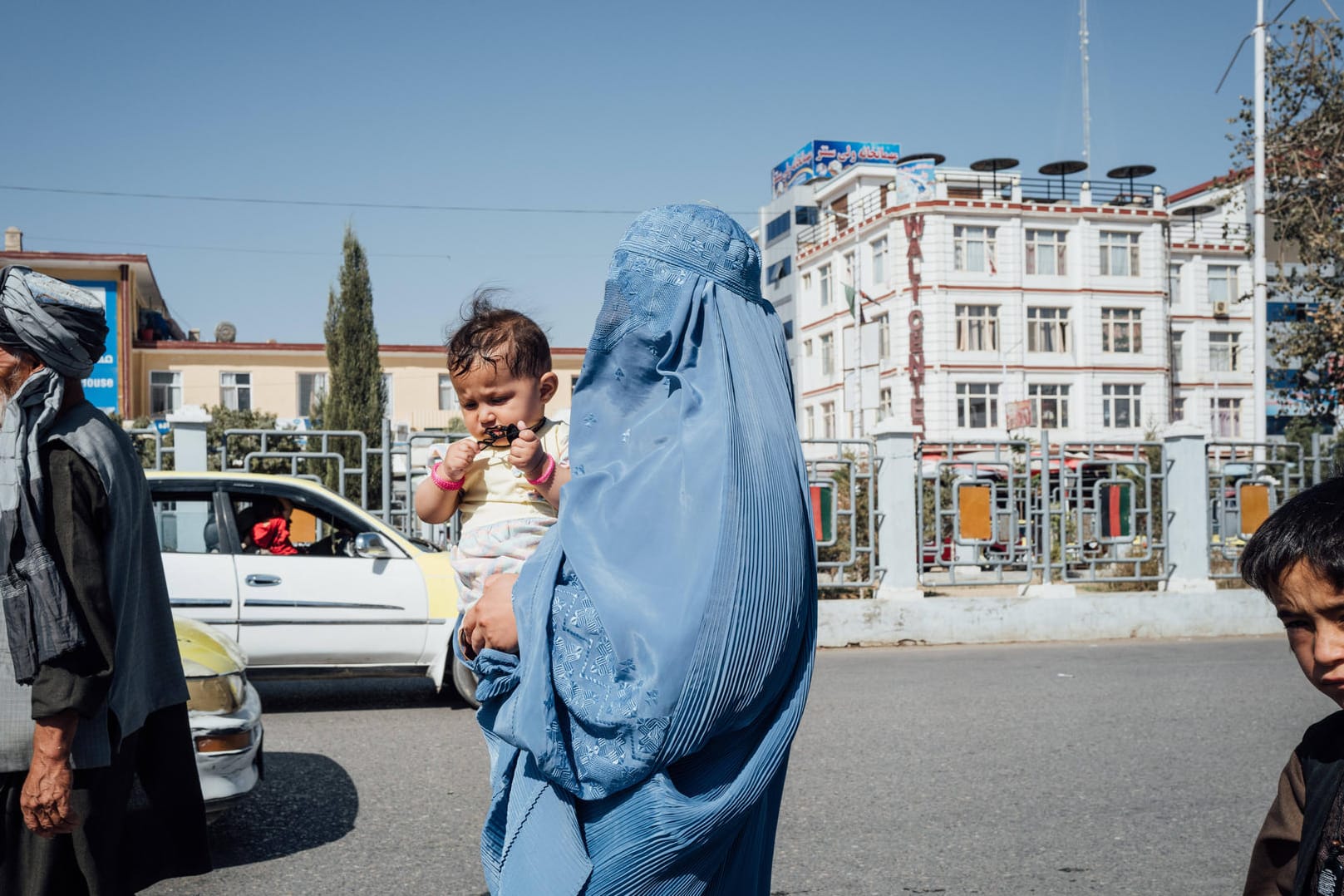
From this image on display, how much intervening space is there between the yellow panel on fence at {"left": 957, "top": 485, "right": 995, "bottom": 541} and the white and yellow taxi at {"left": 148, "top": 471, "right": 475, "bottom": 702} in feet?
20.1

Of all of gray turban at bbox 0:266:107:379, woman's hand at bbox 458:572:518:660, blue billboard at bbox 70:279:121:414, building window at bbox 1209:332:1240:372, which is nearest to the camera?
woman's hand at bbox 458:572:518:660

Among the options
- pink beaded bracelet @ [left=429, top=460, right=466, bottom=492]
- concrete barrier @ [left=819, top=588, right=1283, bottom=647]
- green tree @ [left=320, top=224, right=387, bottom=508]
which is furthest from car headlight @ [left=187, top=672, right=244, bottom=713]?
green tree @ [left=320, top=224, right=387, bottom=508]

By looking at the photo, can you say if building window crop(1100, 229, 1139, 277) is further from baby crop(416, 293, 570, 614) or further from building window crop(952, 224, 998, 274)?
baby crop(416, 293, 570, 614)

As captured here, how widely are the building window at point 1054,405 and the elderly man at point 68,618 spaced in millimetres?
54998

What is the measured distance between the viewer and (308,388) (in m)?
46.2

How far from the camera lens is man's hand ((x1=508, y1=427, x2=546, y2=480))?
247 cm

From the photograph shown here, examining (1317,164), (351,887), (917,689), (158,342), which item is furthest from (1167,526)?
(158,342)

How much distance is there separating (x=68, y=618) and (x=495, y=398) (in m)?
1.05

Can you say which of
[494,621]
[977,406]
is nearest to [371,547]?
[494,621]

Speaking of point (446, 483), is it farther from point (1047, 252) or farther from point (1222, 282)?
point (1222, 282)

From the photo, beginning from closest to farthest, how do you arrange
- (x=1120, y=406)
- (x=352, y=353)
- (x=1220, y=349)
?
(x=352, y=353) → (x=1120, y=406) → (x=1220, y=349)

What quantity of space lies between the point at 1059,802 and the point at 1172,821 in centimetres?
50

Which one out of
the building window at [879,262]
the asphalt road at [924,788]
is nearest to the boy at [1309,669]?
the asphalt road at [924,788]

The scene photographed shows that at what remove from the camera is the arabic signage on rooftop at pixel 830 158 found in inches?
2707
